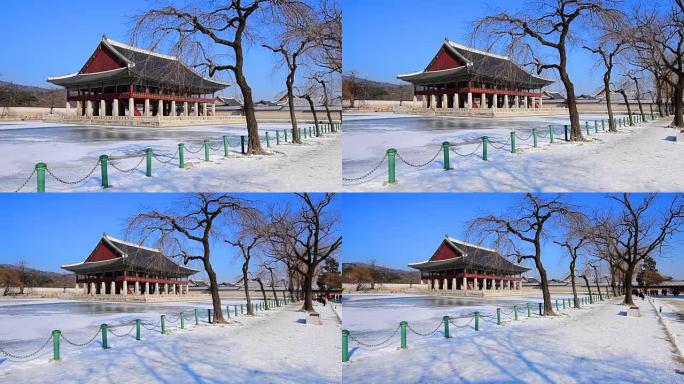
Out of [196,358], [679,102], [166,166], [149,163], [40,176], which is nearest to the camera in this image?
[40,176]

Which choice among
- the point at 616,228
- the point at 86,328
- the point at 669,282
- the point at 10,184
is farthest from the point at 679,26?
the point at 669,282

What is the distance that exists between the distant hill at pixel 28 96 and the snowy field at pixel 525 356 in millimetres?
31405

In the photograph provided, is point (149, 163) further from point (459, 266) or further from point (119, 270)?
point (119, 270)

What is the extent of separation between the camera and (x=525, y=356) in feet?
33.9

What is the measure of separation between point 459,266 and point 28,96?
3106 centimetres

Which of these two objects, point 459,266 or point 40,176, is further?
point 459,266

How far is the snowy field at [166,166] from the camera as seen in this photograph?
11.4m

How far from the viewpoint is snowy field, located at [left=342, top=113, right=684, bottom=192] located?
1117 cm

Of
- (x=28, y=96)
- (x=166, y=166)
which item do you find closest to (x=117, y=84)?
(x=28, y=96)

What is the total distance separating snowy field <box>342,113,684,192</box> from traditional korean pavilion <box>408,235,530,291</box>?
16.6 metres

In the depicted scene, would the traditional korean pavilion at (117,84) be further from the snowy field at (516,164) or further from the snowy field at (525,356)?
the snowy field at (525,356)

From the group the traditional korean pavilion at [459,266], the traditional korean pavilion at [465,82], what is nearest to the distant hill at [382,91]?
the traditional korean pavilion at [465,82]

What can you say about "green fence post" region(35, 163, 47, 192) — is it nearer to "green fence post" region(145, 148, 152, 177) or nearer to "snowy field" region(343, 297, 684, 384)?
"green fence post" region(145, 148, 152, 177)

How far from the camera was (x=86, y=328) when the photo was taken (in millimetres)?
18406
